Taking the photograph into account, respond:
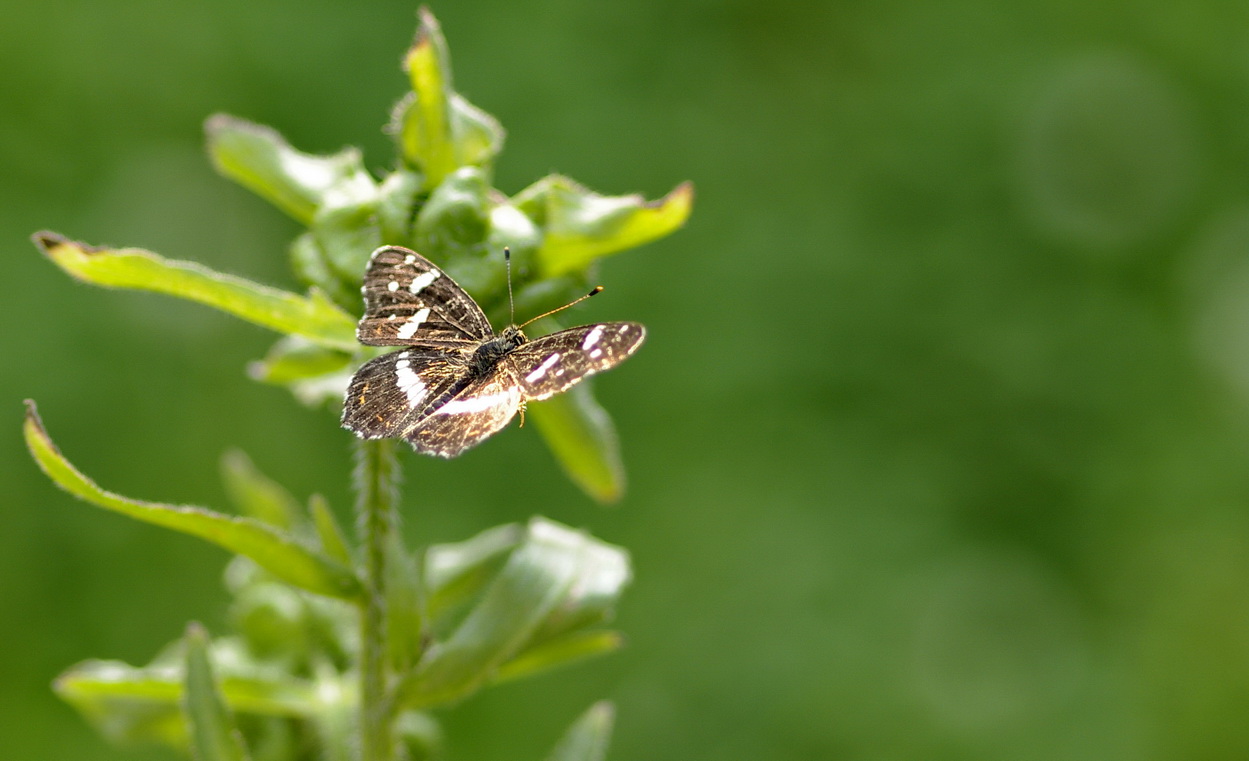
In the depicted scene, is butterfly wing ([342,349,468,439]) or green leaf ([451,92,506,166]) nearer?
butterfly wing ([342,349,468,439])

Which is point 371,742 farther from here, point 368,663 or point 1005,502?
point 1005,502

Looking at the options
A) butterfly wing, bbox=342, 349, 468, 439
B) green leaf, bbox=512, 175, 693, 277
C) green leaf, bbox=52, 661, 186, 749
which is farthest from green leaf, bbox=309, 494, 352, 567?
green leaf, bbox=512, 175, 693, 277

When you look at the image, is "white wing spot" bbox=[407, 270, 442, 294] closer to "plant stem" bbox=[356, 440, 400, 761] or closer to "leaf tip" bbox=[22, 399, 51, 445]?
"plant stem" bbox=[356, 440, 400, 761]

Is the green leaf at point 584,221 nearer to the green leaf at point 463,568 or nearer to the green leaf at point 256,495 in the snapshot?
the green leaf at point 463,568

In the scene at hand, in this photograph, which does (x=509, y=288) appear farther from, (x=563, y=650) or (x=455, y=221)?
(x=563, y=650)

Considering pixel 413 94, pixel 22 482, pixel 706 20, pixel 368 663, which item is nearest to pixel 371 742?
pixel 368 663

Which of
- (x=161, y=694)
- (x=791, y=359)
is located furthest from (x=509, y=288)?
(x=791, y=359)
